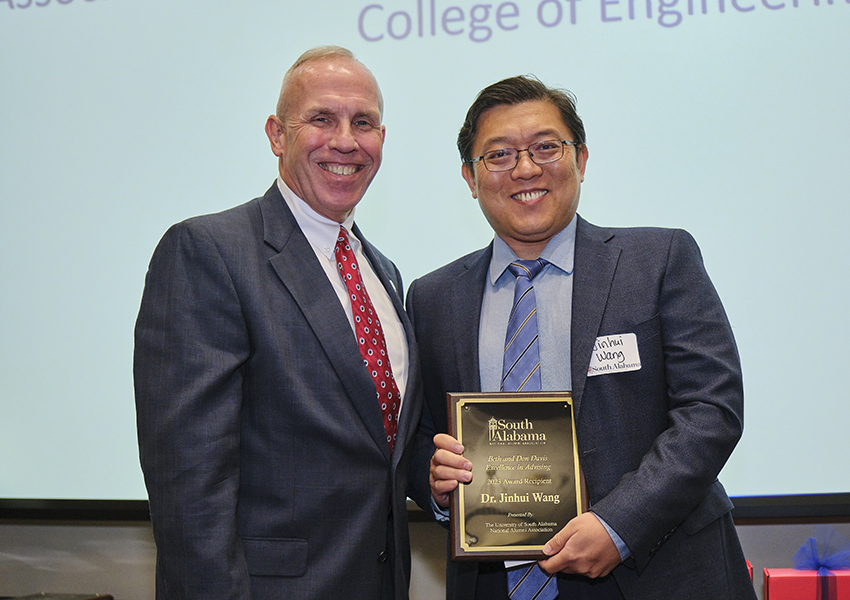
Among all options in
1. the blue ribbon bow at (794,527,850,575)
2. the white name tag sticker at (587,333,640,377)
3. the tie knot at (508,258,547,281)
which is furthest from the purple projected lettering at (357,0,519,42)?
the blue ribbon bow at (794,527,850,575)

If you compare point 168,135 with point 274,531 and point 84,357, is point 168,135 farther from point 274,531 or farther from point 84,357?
point 274,531

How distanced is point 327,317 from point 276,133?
67 cm

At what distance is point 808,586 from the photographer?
2.46 m

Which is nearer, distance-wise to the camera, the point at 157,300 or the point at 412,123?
the point at 157,300

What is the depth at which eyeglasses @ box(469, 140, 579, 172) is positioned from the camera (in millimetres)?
1955

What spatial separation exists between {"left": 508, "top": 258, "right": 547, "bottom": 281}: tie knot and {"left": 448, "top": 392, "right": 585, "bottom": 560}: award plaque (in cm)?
42

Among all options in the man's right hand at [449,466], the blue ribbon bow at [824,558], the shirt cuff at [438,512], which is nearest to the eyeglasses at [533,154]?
the man's right hand at [449,466]

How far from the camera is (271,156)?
2877mm

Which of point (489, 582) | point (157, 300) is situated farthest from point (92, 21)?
point (489, 582)

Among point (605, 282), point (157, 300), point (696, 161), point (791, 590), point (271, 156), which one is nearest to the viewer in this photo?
point (157, 300)

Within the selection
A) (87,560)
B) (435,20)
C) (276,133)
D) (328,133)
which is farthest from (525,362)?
(87,560)

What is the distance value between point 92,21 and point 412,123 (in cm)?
152

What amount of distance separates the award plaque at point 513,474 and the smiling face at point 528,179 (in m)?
0.54

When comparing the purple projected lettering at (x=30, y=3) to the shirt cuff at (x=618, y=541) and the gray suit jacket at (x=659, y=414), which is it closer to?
the gray suit jacket at (x=659, y=414)
